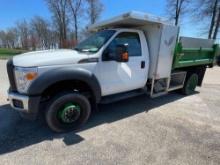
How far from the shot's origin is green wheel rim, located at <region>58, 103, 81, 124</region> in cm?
346

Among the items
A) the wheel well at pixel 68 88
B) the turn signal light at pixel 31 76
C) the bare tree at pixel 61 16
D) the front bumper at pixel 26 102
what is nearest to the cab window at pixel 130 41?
the wheel well at pixel 68 88

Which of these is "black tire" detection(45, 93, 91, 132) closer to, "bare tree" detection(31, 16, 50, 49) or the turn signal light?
the turn signal light

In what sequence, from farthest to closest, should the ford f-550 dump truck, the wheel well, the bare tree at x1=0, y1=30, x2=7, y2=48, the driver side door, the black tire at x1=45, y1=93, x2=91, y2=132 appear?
the bare tree at x1=0, y1=30, x2=7, y2=48 < the driver side door < the wheel well < the black tire at x1=45, y1=93, x2=91, y2=132 < the ford f-550 dump truck

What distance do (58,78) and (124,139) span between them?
5.52 ft

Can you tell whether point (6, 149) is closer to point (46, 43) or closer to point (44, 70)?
point (44, 70)

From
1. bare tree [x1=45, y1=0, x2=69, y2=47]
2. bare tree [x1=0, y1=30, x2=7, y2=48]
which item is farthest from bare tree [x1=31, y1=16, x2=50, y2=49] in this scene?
bare tree [x1=0, y1=30, x2=7, y2=48]

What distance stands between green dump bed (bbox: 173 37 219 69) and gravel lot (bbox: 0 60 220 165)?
1.48 meters

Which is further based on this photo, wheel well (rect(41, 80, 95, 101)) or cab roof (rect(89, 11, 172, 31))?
cab roof (rect(89, 11, 172, 31))

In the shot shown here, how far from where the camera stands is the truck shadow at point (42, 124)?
3229 millimetres

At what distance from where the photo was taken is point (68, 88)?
3.66 m

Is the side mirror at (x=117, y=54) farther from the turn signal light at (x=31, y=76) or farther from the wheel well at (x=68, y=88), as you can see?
the turn signal light at (x=31, y=76)

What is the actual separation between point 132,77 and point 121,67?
0.45m

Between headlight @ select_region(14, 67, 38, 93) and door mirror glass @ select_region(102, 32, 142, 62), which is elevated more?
door mirror glass @ select_region(102, 32, 142, 62)

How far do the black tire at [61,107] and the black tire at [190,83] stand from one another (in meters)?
3.95
